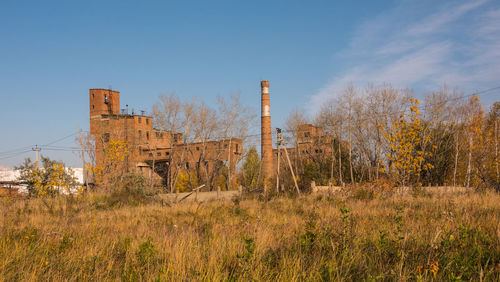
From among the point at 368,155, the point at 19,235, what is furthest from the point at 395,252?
the point at 368,155

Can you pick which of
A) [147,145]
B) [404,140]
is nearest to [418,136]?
[404,140]

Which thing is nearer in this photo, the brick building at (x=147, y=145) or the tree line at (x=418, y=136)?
the tree line at (x=418, y=136)

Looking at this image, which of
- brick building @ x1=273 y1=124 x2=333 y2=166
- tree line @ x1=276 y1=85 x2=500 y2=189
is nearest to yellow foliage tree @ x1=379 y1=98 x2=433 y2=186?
tree line @ x1=276 y1=85 x2=500 y2=189

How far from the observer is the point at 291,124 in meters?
A: 49.1

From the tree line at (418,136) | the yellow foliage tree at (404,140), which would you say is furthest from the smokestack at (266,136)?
the yellow foliage tree at (404,140)

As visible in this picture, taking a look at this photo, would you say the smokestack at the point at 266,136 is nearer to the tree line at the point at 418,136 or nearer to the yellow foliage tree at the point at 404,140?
the tree line at the point at 418,136

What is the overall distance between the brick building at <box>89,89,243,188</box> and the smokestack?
6820 millimetres

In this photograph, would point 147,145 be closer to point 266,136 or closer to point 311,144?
point 266,136

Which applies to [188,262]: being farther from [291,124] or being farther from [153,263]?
[291,124]

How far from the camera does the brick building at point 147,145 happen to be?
4881 cm

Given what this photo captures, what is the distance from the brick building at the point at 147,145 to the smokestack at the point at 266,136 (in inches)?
269

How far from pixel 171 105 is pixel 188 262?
4348cm

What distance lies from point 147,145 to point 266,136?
20.8 metres

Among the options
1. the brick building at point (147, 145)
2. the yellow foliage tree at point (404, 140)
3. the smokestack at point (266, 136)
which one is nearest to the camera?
the yellow foliage tree at point (404, 140)
